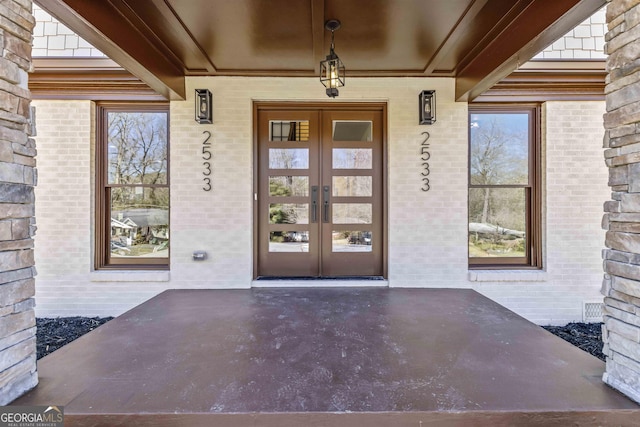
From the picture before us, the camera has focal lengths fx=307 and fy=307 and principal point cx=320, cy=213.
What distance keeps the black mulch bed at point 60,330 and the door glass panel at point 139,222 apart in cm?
78

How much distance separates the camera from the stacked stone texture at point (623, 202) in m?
1.37

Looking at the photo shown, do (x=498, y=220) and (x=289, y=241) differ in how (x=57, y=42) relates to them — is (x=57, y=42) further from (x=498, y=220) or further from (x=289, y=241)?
(x=498, y=220)

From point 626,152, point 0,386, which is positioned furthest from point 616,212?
point 0,386

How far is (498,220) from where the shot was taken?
12.3 feet

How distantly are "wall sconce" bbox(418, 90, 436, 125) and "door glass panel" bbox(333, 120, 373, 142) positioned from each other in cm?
60

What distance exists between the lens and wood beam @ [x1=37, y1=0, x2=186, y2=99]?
210 centimetres

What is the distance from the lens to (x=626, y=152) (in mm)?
1416

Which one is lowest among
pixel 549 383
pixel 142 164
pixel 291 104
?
pixel 549 383

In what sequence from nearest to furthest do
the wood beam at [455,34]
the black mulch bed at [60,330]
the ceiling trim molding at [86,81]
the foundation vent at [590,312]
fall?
the wood beam at [455,34] < the black mulch bed at [60,330] < the ceiling trim molding at [86,81] < the foundation vent at [590,312]

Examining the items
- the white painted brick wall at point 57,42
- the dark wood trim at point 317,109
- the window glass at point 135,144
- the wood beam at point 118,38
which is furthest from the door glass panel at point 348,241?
the white painted brick wall at point 57,42

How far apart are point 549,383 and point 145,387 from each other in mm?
2093

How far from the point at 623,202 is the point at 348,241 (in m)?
2.56

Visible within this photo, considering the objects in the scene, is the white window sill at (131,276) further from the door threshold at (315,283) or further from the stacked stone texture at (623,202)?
the stacked stone texture at (623,202)

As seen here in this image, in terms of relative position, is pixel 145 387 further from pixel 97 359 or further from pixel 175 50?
pixel 175 50
